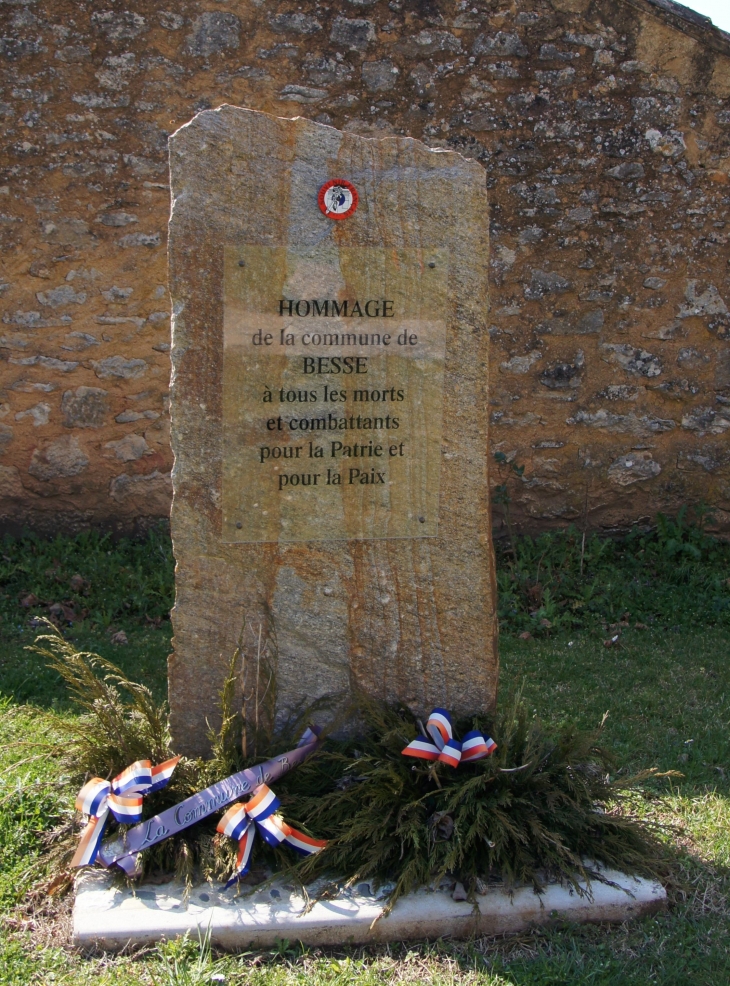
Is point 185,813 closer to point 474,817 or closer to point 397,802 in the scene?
point 397,802

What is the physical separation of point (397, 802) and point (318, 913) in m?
0.40

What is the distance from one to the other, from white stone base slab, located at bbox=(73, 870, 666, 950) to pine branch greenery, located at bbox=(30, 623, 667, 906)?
2.0 inches

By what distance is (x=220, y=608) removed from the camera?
298cm

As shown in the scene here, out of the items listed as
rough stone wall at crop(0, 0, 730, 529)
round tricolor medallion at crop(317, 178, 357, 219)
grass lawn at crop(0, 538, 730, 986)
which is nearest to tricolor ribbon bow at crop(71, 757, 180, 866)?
grass lawn at crop(0, 538, 730, 986)

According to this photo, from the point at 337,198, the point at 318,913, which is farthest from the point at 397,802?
the point at 337,198

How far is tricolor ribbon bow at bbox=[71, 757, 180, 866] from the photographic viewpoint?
8.93ft

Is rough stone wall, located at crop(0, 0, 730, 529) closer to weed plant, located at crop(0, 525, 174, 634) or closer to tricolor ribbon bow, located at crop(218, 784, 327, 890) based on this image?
weed plant, located at crop(0, 525, 174, 634)

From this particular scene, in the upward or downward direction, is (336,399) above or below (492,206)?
below

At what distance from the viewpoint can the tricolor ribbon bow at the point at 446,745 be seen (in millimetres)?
2850

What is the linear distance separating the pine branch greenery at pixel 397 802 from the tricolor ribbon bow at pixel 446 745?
0.04 metres

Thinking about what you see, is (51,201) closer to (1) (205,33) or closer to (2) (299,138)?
(1) (205,33)

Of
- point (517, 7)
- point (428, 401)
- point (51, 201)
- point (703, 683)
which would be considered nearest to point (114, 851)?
point (428, 401)

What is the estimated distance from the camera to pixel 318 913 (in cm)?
256

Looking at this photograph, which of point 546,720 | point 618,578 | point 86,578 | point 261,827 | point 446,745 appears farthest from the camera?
point 618,578
